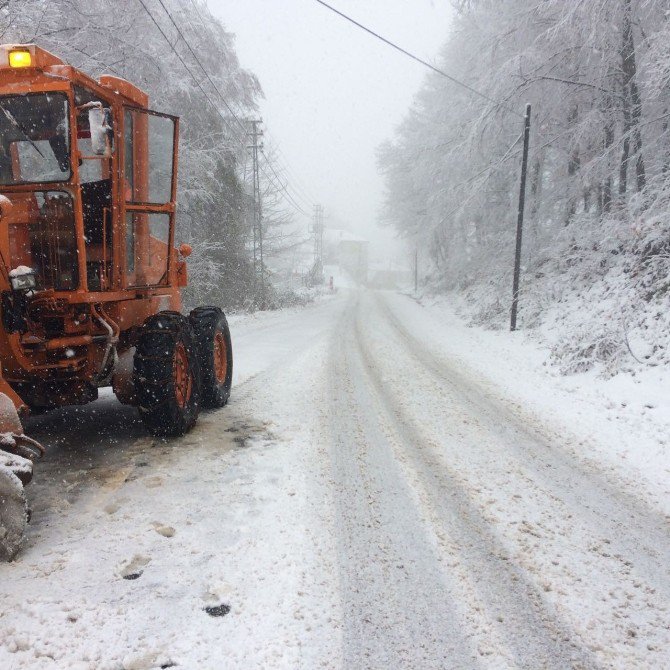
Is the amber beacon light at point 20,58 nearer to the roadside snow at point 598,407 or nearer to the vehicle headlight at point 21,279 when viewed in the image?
the vehicle headlight at point 21,279

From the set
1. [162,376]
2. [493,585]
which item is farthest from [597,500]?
[162,376]

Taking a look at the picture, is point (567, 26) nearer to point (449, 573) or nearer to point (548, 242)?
point (548, 242)

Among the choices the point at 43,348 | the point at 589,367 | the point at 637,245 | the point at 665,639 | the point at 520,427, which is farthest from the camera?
the point at 637,245

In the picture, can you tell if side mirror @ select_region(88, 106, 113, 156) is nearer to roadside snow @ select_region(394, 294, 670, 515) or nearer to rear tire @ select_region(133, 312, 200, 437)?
rear tire @ select_region(133, 312, 200, 437)

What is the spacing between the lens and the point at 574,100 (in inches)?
449

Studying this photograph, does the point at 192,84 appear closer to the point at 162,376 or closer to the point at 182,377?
the point at 182,377

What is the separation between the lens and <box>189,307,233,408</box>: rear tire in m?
5.19

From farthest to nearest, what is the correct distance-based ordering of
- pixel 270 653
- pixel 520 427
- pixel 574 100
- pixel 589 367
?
pixel 574 100 → pixel 589 367 → pixel 520 427 → pixel 270 653

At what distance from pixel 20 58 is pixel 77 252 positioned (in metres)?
1.37

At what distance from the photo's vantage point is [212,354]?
206 inches

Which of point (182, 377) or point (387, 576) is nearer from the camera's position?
point (387, 576)

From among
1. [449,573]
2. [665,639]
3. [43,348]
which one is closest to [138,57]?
[43,348]

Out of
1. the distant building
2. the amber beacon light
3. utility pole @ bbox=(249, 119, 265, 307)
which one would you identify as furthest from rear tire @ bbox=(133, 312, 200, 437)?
the distant building

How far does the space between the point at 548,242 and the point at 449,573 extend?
13611 millimetres
